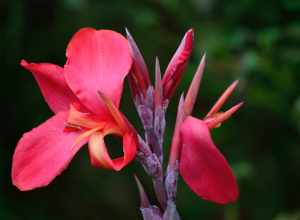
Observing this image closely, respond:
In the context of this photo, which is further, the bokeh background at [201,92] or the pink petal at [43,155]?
the bokeh background at [201,92]

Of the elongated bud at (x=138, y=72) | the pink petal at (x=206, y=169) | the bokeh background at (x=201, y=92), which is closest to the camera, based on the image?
the pink petal at (x=206, y=169)

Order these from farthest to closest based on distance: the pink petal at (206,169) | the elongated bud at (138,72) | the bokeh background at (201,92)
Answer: the bokeh background at (201,92)
the elongated bud at (138,72)
the pink petal at (206,169)

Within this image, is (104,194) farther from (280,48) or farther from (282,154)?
(280,48)

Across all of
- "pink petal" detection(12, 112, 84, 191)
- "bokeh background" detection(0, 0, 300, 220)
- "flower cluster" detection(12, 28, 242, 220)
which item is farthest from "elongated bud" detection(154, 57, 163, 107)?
"bokeh background" detection(0, 0, 300, 220)

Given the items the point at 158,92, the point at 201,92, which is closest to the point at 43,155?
the point at 158,92

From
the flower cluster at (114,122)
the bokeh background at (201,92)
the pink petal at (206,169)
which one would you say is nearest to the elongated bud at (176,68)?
the flower cluster at (114,122)

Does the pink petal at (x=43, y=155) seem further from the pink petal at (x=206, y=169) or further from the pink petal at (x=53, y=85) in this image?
the pink petal at (x=206, y=169)

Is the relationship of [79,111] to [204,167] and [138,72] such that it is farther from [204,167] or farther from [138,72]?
[204,167]

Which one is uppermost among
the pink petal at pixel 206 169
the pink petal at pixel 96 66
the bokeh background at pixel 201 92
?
the pink petal at pixel 96 66
